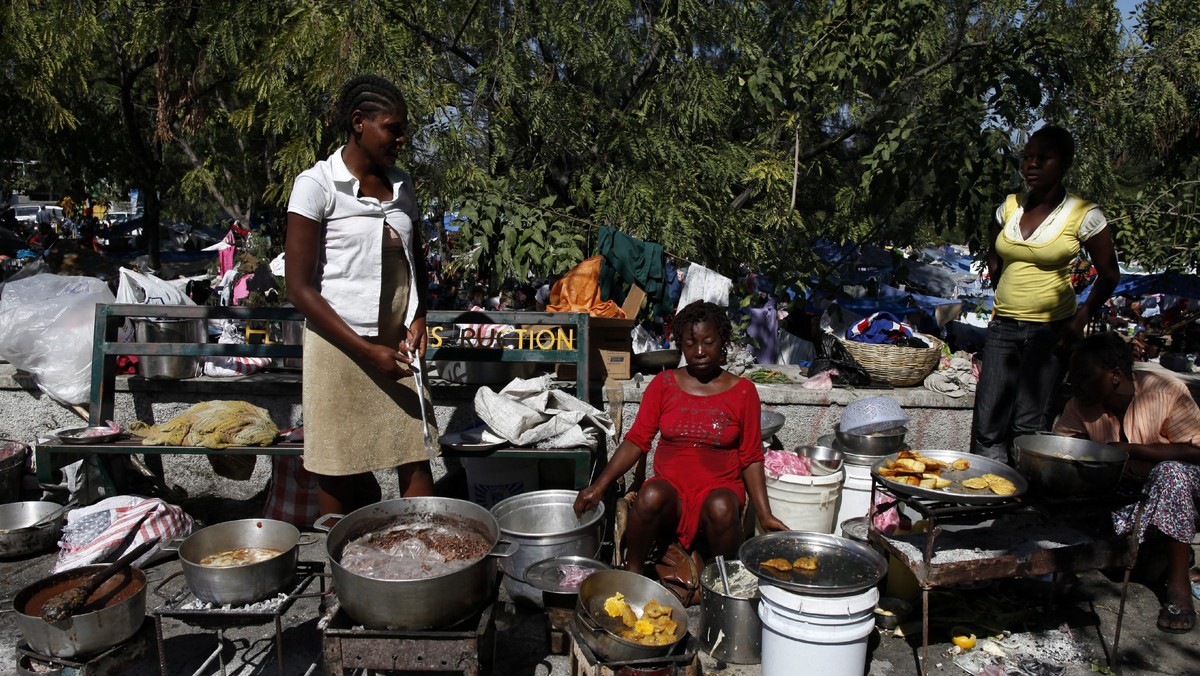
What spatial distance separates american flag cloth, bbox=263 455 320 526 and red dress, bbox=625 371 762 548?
7.05 ft

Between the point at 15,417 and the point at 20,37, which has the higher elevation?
the point at 20,37

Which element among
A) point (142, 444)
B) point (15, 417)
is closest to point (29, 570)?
point (142, 444)

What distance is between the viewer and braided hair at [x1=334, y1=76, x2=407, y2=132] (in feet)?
10.3

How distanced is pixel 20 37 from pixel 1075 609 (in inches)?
403

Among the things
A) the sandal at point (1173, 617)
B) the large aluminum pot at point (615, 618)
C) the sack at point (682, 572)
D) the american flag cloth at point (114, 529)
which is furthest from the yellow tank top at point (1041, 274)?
the american flag cloth at point (114, 529)

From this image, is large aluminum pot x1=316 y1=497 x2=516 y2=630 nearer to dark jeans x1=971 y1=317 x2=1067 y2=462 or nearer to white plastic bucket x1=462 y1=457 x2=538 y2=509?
white plastic bucket x1=462 y1=457 x2=538 y2=509

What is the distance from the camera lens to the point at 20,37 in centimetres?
802

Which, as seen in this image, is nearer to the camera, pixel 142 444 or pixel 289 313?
pixel 142 444

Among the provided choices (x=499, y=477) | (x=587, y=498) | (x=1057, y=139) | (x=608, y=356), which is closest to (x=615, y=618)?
(x=587, y=498)

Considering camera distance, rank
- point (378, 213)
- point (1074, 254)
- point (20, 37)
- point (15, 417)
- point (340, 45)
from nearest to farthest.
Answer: point (378, 213), point (1074, 254), point (15, 417), point (340, 45), point (20, 37)

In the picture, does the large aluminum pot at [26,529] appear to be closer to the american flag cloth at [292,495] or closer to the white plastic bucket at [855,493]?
the american flag cloth at [292,495]

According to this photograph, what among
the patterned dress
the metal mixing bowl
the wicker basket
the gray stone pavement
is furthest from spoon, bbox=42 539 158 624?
the wicker basket

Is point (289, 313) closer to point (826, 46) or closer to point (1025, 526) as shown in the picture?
point (1025, 526)

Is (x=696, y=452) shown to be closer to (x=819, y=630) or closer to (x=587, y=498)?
(x=587, y=498)
